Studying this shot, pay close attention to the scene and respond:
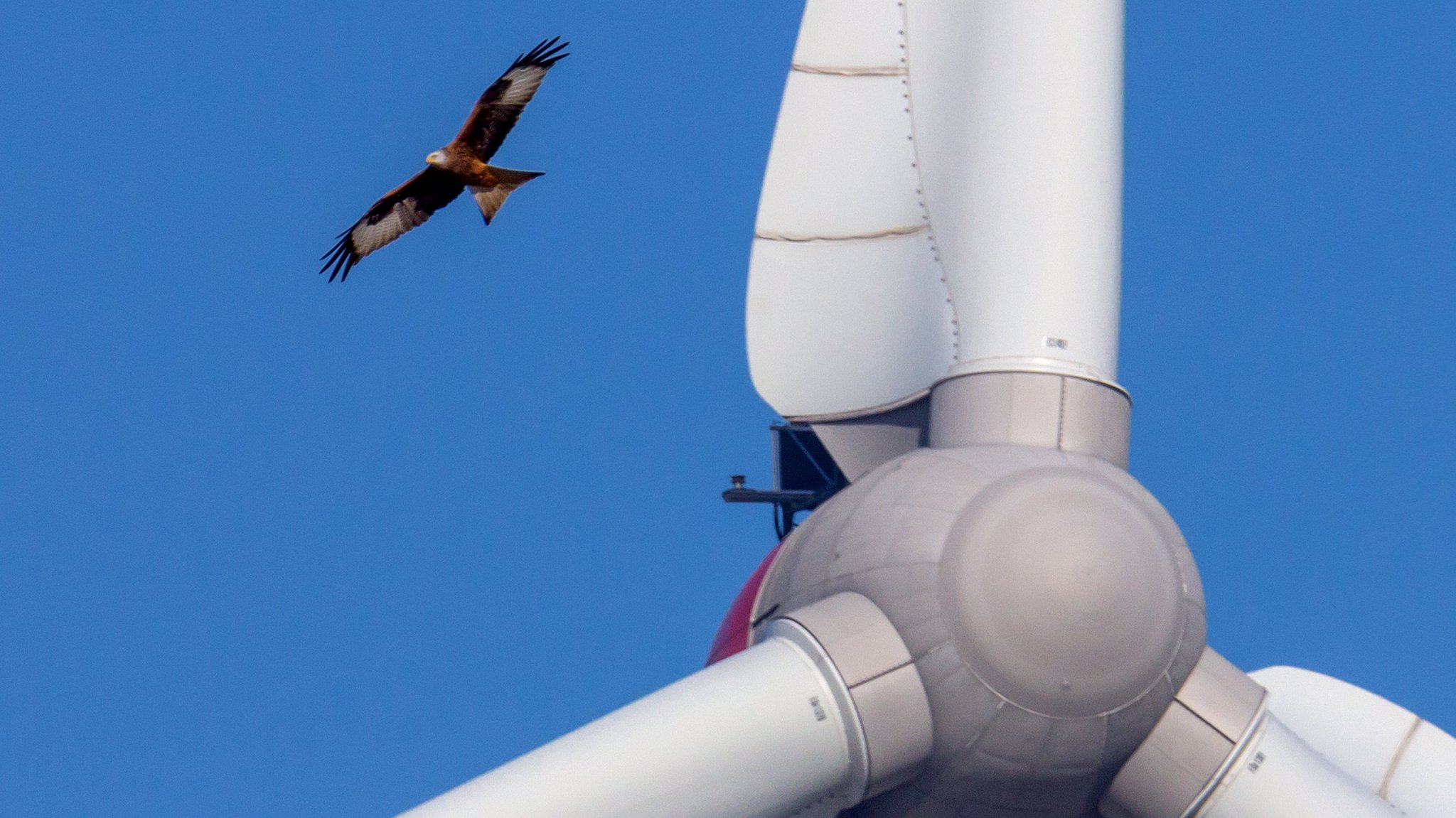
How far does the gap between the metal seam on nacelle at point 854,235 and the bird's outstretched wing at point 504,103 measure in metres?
2.44

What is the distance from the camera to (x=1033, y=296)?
1905 cm

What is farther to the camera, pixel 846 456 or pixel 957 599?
pixel 846 456

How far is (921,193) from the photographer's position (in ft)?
66.6

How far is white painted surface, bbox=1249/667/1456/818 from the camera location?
66.7 feet

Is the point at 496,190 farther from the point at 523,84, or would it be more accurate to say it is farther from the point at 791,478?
the point at 791,478

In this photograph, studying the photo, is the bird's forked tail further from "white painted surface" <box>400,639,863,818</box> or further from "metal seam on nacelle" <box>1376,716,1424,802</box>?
"metal seam on nacelle" <box>1376,716,1424,802</box>

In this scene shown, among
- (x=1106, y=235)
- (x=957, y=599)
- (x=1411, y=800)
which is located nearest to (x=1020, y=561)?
(x=957, y=599)

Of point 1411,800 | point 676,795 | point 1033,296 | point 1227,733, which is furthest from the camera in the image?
point 1411,800

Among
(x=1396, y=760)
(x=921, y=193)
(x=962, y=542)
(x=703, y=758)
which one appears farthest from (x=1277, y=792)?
(x=921, y=193)

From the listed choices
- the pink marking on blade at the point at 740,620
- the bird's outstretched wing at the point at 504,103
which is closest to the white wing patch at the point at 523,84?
the bird's outstretched wing at the point at 504,103

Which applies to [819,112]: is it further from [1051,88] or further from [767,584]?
[767,584]

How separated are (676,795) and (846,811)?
2040mm

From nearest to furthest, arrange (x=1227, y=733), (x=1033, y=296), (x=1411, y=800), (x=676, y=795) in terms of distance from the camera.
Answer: (x=676, y=795), (x=1227, y=733), (x=1033, y=296), (x=1411, y=800)

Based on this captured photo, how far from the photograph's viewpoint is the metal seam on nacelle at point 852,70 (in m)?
21.0
